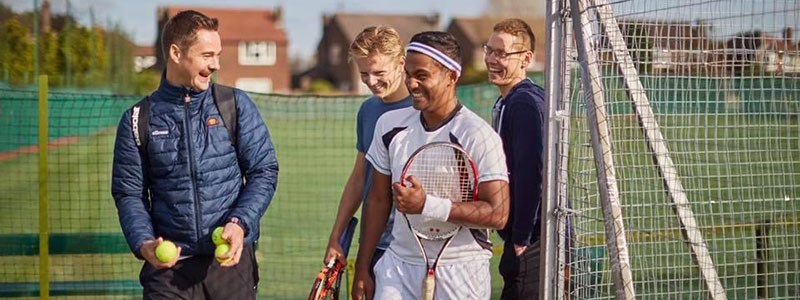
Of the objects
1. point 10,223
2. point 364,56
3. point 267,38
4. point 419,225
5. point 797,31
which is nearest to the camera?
point 419,225

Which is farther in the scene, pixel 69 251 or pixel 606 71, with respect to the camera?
pixel 69 251

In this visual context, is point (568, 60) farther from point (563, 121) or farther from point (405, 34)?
point (405, 34)

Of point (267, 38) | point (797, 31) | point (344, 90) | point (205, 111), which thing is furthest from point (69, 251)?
point (267, 38)

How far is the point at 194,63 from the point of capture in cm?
480

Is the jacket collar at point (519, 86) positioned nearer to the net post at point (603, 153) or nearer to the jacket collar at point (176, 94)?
the net post at point (603, 153)

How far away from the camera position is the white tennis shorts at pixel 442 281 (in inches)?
176

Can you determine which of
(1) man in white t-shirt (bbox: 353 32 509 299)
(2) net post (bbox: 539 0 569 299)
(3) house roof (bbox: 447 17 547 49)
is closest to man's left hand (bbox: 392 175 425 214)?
(1) man in white t-shirt (bbox: 353 32 509 299)

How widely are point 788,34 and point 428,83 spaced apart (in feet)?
5.70

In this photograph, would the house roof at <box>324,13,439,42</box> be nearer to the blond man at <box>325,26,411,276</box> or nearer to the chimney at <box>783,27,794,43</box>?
the blond man at <box>325,26,411,276</box>

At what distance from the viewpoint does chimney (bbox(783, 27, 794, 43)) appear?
4891 mm

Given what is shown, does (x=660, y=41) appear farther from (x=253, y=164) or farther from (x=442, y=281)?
(x=253, y=164)

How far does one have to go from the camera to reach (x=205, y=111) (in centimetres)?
486

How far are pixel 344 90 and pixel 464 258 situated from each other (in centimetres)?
8734

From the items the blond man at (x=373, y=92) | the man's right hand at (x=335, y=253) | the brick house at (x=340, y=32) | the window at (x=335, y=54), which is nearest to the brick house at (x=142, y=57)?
the blond man at (x=373, y=92)
